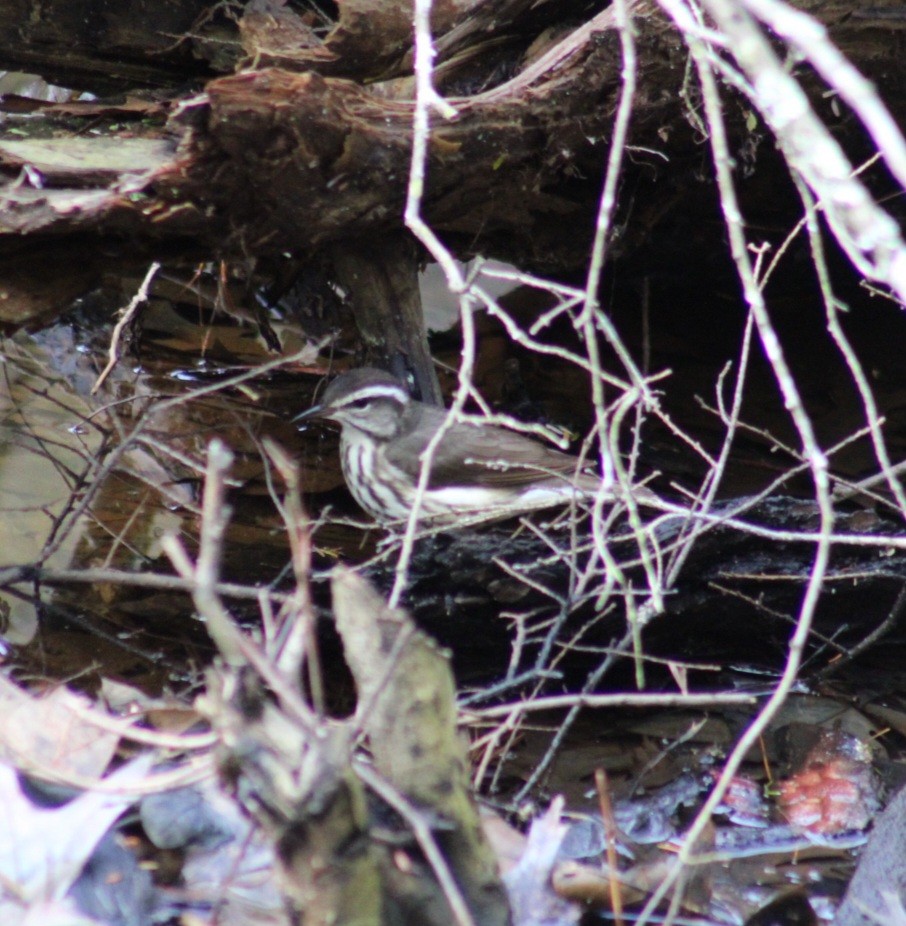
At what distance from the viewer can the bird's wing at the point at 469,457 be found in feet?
19.9

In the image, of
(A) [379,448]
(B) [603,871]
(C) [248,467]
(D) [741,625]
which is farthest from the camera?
(C) [248,467]

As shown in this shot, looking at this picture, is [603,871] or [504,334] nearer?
[603,871]

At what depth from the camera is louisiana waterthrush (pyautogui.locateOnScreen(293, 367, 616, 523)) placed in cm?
595

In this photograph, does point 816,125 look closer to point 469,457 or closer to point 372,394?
point 372,394

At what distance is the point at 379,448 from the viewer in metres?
6.10

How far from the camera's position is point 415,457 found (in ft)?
19.7

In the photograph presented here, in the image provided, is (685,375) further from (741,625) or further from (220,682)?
(220,682)

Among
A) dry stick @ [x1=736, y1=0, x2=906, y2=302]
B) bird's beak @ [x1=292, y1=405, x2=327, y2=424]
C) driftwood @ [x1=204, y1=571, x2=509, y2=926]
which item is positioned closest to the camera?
dry stick @ [x1=736, y1=0, x2=906, y2=302]

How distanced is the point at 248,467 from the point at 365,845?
4.28 metres

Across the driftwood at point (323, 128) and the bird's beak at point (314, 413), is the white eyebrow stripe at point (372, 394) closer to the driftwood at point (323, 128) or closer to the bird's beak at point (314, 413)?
the bird's beak at point (314, 413)

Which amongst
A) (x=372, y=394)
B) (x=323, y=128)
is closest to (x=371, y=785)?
(x=323, y=128)

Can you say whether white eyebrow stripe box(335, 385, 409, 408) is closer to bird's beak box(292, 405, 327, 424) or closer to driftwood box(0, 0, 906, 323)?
bird's beak box(292, 405, 327, 424)

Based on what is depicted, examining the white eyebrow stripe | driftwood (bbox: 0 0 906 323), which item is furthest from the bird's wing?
driftwood (bbox: 0 0 906 323)

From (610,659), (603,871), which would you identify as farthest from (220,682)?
(610,659)
